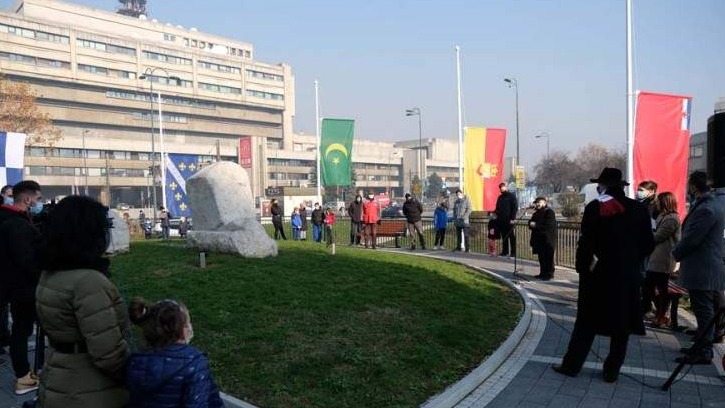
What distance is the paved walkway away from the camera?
15.3ft

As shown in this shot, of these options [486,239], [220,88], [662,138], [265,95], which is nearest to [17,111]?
[486,239]

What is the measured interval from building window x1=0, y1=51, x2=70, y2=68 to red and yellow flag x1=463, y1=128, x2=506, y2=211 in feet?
242

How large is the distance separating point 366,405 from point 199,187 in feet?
25.2

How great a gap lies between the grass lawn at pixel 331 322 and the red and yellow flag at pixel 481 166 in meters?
6.56

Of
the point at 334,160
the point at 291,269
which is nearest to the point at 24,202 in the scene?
the point at 291,269

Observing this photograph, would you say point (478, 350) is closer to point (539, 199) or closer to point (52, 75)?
point (539, 199)

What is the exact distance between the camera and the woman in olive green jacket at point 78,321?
2.60m

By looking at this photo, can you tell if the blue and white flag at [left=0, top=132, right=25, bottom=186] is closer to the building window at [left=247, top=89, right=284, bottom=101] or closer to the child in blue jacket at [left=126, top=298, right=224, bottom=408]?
the child in blue jacket at [left=126, top=298, right=224, bottom=408]

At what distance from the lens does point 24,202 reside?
5.22m

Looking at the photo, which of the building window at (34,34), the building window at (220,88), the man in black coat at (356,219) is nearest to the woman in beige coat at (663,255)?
the man in black coat at (356,219)

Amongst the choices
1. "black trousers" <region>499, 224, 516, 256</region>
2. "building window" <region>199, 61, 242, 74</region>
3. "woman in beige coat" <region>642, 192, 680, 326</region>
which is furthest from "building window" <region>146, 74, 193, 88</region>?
"woman in beige coat" <region>642, 192, 680, 326</region>

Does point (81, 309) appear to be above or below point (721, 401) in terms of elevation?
above

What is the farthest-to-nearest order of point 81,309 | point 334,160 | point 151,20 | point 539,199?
1. point 151,20
2. point 334,160
3. point 539,199
4. point 81,309

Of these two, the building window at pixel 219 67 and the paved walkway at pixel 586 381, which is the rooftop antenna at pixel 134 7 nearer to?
the building window at pixel 219 67
